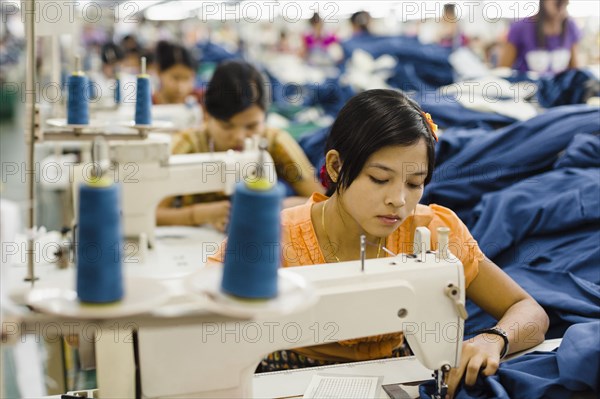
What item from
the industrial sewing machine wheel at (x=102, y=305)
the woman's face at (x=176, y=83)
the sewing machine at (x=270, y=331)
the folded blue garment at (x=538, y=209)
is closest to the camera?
the industrial sewing machine wheel at (x=102, y=305)

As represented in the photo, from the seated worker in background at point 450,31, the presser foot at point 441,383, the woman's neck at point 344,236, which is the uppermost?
the seated worker in background at point 450,31

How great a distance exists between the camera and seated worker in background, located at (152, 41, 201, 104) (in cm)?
408

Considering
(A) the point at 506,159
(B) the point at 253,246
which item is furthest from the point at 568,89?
(B) the point at 253,246

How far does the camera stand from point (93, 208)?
767 millimetres

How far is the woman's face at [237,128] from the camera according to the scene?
254cm

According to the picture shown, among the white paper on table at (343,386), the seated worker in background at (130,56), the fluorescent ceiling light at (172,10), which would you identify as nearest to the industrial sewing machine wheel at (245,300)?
the white paper on table at (343,386)

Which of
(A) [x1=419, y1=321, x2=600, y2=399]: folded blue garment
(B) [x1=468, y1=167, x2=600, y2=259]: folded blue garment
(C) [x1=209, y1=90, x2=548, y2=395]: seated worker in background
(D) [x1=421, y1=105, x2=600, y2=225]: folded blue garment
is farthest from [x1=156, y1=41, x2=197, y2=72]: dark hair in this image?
(A) [x1=419, y1=321, x2=600, y2=399]: folded blue garment

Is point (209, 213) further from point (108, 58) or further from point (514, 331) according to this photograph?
point (108, 58)

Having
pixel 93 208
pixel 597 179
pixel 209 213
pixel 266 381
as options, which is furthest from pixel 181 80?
pixel 93 208

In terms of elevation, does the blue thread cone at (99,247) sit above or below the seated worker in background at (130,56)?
below

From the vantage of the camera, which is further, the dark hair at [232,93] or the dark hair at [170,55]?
the dark hair at [170,55]

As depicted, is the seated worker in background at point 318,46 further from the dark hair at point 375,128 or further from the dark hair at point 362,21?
the dark hair at point 375,128

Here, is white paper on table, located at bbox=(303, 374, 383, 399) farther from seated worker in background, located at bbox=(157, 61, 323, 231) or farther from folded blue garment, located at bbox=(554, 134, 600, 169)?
seated worker in background, located at bbox=(157, 61, 323, 231)

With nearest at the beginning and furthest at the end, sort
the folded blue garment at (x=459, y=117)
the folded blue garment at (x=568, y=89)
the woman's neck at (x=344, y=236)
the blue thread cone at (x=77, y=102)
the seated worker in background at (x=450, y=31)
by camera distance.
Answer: the woman's neck at (x=344, y=236), the blue thread cone at (x=77, y=102), the folded blue garment at (x=459, y=117), the folded blue garment at (x=568, y=89), the seated worker in background at (x=450, y=31)
